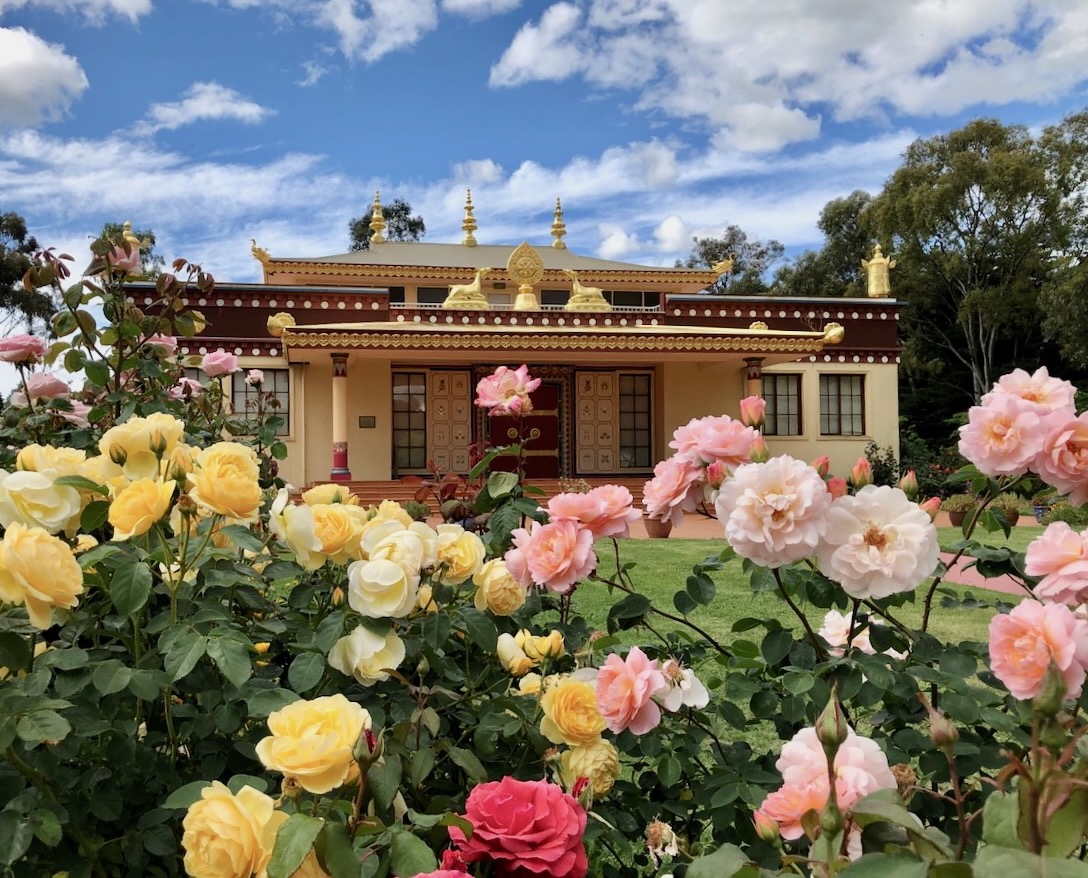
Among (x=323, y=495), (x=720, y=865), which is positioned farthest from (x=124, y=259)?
(x=720, y=865)

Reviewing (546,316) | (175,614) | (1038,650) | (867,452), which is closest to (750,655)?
(1038,650)

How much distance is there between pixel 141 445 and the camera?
1437 mm

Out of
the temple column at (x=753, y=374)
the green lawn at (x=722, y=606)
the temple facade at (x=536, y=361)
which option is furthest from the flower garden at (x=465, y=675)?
the temple column at (x=753, y=374)

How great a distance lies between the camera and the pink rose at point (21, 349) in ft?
9.26

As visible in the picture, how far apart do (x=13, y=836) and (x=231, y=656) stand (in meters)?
0.33

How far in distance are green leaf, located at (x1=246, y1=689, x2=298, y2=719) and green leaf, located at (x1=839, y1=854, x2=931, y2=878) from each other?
31.6 inches

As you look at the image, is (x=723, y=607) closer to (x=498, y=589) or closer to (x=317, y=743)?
(x=498, y=589)

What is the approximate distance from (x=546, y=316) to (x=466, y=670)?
594 inches

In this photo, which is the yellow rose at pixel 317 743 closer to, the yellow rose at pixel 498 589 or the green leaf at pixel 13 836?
the green leaf at pixel 13 836

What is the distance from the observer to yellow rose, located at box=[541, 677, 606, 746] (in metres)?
1.34

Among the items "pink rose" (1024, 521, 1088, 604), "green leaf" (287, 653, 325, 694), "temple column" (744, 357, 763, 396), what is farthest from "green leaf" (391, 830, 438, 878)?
"temple column" (744, 357, 763, 396)

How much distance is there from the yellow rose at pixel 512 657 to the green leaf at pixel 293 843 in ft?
2.06

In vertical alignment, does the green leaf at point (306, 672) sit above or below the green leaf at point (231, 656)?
below

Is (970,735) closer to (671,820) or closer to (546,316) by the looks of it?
(671,820)
